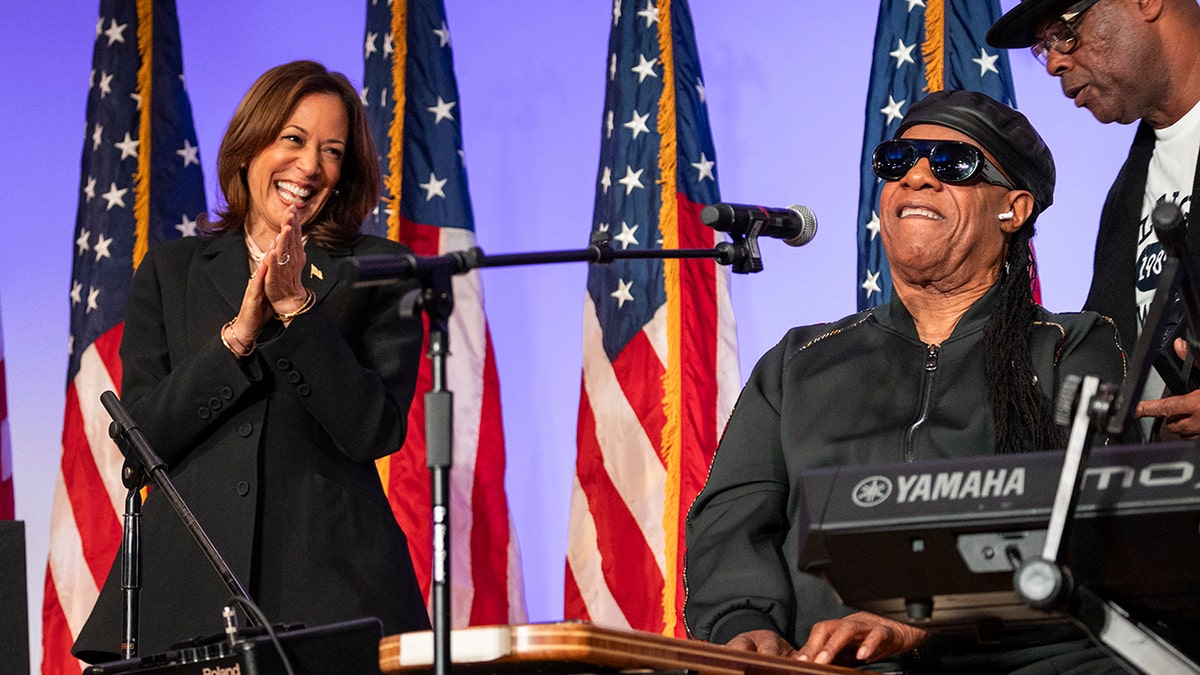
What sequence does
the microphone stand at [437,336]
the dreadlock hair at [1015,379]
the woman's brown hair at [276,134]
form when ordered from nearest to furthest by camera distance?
the microphone stand at [437,336] → the dreadlock hair at [1015,379] → the woman's brown hair at [276,134]

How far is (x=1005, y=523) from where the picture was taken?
141 cm

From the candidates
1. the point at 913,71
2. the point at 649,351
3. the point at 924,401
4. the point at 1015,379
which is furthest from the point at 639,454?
the point at 1015,379

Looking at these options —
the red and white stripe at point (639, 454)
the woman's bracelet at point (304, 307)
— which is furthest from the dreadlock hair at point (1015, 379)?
the red and white stripe at point (639, 454)

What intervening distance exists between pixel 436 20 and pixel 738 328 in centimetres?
139

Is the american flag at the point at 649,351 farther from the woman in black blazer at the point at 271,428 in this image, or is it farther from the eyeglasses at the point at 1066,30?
the eyeglasses at the point at 1066,30

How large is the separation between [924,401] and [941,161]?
1.41 feet

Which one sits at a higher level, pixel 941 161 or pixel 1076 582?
pixel 941 161

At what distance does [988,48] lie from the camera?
3736 mm

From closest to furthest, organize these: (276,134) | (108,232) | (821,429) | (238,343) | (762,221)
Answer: (762,221) → (821,429) → (238,343) → (276,134) → (108,232)

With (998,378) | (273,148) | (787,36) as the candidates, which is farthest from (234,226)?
(787,36)

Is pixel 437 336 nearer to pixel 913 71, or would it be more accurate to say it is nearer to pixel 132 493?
pixel 132 493

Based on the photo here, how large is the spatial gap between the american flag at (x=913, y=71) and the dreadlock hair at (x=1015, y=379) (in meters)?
1.31

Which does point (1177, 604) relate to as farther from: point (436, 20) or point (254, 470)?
point (436, 20)

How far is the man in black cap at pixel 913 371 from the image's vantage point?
2.22 metres
